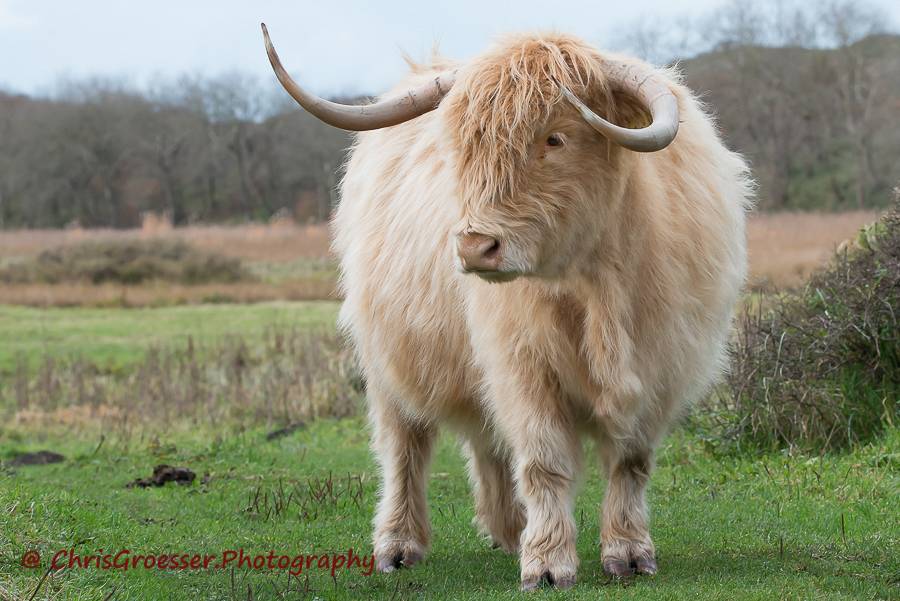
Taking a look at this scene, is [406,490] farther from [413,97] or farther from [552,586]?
[413,97]

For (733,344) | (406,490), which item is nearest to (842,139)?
(733,344)

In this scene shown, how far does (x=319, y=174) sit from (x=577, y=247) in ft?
175

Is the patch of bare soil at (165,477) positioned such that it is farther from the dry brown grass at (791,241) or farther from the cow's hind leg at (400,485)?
the dry brown grass at (791,241)

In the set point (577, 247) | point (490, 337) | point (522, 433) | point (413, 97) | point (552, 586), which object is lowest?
point (552, 586)

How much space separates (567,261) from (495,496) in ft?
6.76

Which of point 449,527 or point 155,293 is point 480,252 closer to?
point 449,527

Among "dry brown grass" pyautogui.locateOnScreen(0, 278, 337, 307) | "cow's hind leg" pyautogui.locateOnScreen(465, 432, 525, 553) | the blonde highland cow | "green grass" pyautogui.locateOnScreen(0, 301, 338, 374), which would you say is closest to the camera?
the blonde highland cow

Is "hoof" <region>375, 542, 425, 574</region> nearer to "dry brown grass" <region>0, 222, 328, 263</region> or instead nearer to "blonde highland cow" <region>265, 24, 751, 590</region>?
"blonde highland cow" <region>265, 24, 751, 590</region>

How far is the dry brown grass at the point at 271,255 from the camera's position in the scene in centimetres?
2458

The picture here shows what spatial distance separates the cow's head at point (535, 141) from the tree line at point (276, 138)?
49052mm

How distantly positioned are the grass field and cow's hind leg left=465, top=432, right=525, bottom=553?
0.14 m

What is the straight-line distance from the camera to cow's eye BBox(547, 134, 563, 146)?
4602mm

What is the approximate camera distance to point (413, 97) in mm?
5281

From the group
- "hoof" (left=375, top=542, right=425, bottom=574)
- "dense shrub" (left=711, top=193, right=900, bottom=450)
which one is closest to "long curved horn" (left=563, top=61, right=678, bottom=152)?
"hoof" (left=375, top=542, right=425, bottom=574)
